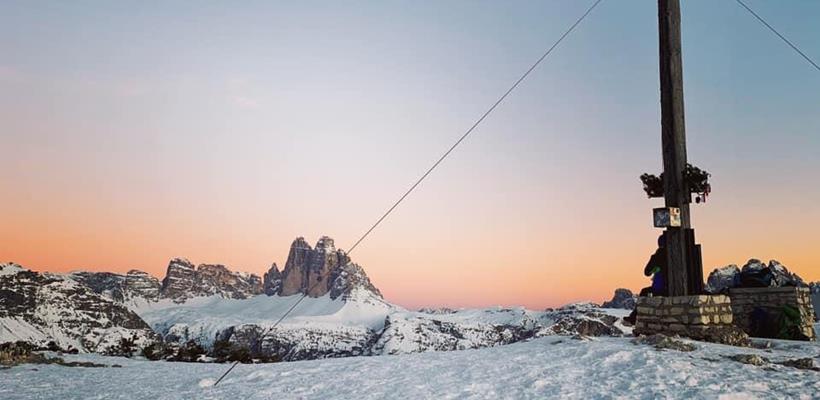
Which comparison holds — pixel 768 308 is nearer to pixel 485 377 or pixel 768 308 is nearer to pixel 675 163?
pixel 675 163

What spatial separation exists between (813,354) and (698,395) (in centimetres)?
433

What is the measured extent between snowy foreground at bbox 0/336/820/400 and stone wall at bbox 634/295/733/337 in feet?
3.69

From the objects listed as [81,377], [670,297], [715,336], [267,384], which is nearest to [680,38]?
[670,297]

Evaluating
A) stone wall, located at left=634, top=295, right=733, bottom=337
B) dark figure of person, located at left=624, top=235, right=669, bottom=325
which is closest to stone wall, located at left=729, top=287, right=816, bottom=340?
stone wall, located at left=634, top=295, right=733, bottom=337

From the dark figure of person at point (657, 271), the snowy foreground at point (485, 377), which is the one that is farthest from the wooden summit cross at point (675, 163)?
the snowy foreground at point (485, 377)

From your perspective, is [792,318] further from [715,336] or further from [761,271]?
[715,336]

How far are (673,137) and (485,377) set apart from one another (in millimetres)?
7965

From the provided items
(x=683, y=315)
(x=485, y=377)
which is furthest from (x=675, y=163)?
(x=485, y=377)

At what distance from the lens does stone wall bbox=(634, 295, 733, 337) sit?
34.7ft

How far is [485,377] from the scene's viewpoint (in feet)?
24.6

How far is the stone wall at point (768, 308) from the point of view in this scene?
42.3ft

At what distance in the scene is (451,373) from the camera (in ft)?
26.3

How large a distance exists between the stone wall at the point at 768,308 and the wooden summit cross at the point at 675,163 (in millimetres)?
3032

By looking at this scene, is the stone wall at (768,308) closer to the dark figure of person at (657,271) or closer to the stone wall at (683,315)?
the stone wall at (683,315)
